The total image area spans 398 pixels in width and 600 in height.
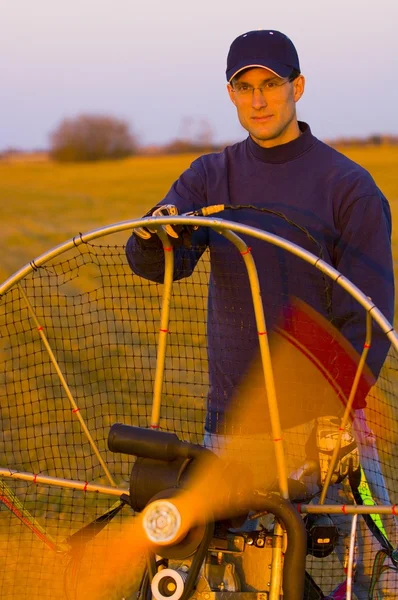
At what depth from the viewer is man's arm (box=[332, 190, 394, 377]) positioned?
3.46 m

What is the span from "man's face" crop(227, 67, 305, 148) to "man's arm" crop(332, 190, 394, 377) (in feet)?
1.51

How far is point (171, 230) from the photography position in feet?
10.7

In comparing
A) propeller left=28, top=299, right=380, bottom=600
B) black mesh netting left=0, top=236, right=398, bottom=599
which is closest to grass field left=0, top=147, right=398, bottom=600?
black mesh netting left=0, top=236, right=398, bottom=599

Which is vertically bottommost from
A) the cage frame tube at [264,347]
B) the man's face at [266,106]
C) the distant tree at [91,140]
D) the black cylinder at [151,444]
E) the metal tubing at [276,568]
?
the metal tubing at [276,568]

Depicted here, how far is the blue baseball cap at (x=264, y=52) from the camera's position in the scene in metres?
3.78

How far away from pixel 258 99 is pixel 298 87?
0.94 feet

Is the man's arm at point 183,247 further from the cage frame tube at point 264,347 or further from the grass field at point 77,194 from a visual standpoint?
the grass field at point 77,194

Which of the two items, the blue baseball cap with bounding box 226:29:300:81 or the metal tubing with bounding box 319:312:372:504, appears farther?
the blue baseball cap with bounding box 226:29:300:81

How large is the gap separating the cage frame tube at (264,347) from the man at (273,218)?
40 centimetres

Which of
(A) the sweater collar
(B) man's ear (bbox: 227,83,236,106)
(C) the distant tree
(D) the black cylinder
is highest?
(C) the distant tree

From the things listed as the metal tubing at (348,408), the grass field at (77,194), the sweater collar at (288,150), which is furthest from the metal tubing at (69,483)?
the grass field at (77,194)

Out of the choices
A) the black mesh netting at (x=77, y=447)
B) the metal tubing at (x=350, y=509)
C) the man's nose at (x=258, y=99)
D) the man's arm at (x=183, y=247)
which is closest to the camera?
the metal tubing at (x=350, y=509)

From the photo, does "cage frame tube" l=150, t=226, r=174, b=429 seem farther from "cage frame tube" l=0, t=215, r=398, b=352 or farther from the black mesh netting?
the black mesh netting

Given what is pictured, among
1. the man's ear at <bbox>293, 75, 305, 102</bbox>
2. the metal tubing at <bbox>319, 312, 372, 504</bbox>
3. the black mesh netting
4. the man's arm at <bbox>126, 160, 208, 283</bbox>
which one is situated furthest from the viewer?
the black mesh netting
